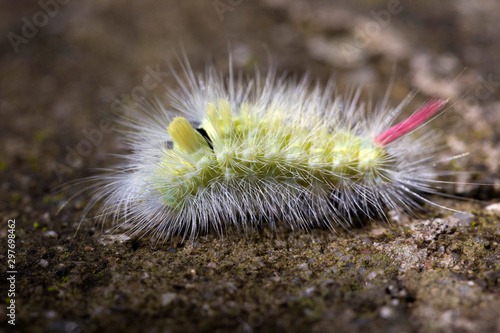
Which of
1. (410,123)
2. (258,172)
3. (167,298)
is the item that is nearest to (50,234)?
(167,298)

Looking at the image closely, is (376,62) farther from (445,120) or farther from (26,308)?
(26,308)

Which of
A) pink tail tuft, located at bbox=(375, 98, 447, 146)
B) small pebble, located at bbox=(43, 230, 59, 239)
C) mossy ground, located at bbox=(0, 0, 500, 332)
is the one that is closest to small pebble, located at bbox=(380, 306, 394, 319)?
mossy ground, located at bbox=(0, 0, 500, 332)

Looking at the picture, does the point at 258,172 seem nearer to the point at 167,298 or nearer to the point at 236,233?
the point at 236,233

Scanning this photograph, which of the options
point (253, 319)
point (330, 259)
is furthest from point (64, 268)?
point (330, 259)

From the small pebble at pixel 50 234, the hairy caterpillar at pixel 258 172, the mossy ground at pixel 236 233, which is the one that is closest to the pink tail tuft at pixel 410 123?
the hairy caterpillar at pixel 258 172

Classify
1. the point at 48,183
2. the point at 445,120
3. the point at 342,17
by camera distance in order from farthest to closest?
the point at 342,17 < the point at 445,120 < the point at 48,183

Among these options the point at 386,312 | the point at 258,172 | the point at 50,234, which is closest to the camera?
the point at 386,312

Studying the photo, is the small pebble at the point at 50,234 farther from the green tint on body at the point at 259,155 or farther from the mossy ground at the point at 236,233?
the green tint on body at the point at 259,155
